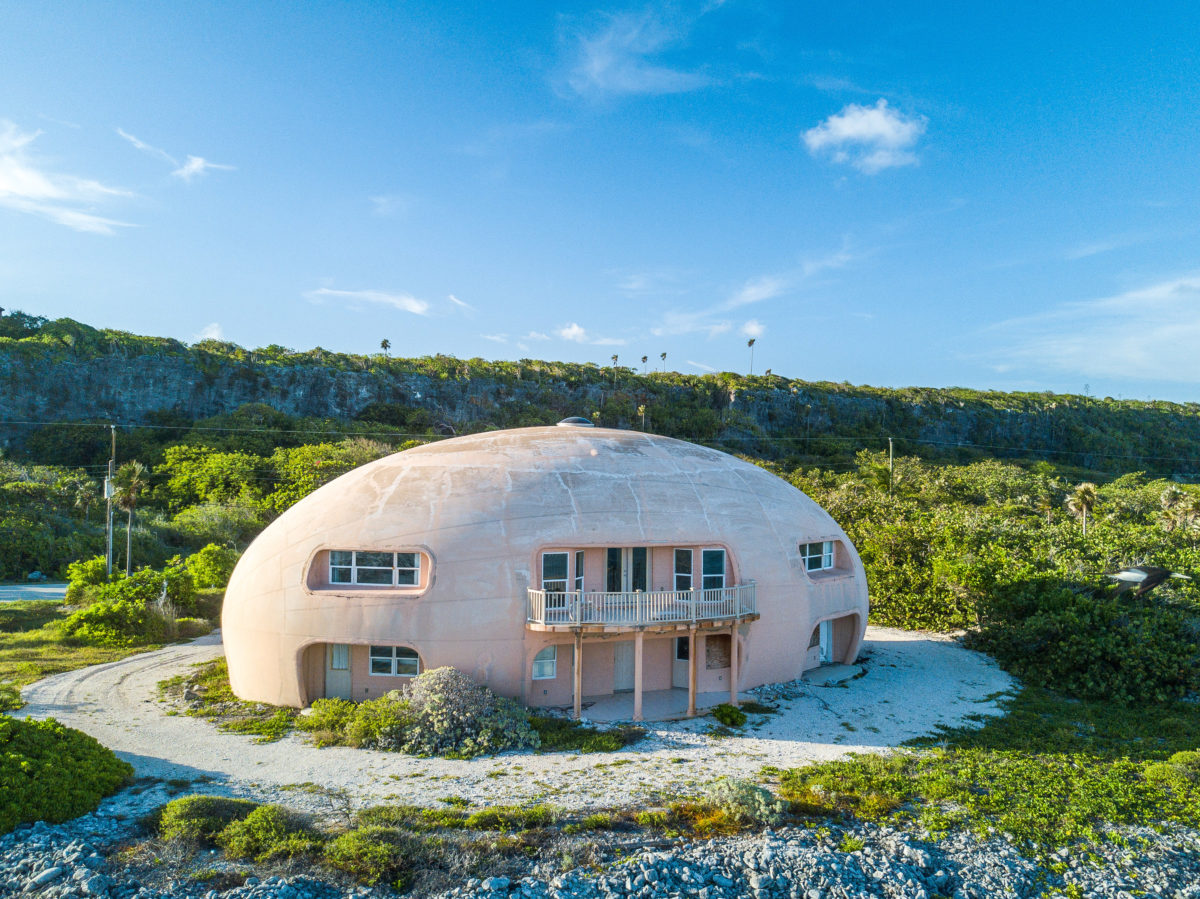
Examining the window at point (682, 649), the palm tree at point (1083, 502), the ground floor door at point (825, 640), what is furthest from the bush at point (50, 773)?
the palm tree at point (1083, 502)

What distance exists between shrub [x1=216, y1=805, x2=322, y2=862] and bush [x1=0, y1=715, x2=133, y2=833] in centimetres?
297

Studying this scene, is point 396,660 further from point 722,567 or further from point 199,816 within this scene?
point 722,567

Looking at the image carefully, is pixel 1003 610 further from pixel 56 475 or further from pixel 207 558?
pixel 56 475

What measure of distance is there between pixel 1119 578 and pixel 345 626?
2441 centimetres

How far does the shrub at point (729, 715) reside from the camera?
1666cm

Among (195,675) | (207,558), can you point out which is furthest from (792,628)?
(207,558)

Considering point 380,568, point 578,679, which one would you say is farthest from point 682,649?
point 380,568

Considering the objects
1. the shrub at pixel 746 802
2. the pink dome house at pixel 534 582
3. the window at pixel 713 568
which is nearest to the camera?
the shrub at pixel 746 802

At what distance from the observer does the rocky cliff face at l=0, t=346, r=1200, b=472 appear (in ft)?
204

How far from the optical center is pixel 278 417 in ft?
207

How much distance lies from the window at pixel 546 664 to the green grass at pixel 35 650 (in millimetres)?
13085

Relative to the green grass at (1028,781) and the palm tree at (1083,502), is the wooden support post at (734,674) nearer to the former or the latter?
the green grass at (1028,781)

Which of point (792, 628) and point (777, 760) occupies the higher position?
point (792, 628)

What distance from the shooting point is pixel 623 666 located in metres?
18.8
